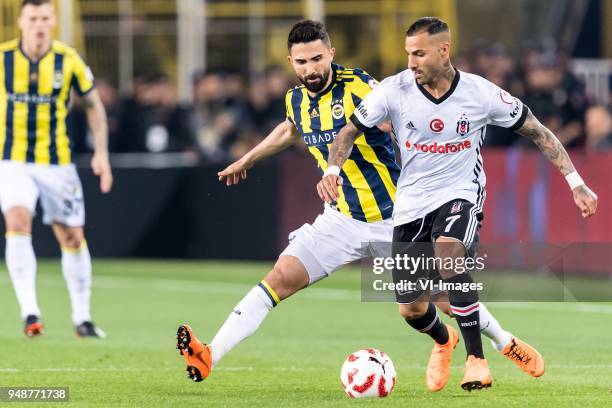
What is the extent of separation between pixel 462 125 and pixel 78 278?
4115 mm

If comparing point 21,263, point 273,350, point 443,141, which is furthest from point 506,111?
point 21,263

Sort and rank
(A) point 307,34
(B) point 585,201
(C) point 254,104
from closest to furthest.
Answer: (B) point 585,201 → (A) point 307,34 → (C) point 254,104

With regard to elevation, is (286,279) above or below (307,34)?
below

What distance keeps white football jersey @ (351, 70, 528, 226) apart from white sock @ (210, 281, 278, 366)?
0.92 meters

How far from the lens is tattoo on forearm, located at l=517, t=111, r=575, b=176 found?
8.47m

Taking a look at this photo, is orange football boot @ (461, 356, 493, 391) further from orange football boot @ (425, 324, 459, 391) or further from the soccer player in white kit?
orange football boot @ (425, 324, 459, 391)

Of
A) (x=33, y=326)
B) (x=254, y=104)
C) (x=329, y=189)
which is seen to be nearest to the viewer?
(x=329, y=189)

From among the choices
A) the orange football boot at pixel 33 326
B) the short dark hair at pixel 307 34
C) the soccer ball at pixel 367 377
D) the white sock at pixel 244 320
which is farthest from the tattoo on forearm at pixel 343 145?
the orange football boot at pixel 33 326

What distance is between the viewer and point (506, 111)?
27.6ft

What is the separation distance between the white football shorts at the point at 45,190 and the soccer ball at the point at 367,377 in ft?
12.1

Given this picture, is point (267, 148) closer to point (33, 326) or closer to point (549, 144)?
point (549, 144)

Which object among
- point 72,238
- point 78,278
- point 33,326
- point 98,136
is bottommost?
point 33,326

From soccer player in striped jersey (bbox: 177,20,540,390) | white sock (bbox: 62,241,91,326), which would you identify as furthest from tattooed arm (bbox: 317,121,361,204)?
white sock (bbox: 62,241,91,326)

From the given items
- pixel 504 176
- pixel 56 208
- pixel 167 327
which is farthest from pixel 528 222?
pixel 56 208
